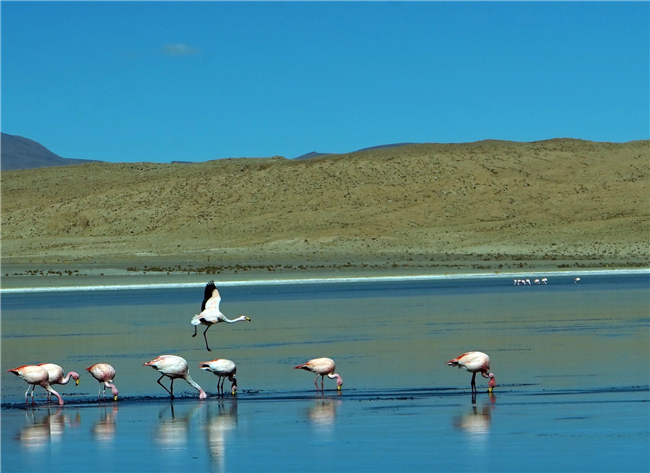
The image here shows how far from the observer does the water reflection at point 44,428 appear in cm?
1077

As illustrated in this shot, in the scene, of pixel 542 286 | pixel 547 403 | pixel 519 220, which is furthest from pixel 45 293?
pixel 519 220

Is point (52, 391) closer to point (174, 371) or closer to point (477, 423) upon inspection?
point (174, 371)

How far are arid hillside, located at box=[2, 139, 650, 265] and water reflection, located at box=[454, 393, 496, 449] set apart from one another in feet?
148

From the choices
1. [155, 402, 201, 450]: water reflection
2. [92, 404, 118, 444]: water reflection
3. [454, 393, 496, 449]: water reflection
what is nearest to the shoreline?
[92, 404, 118, 444]: water reflection

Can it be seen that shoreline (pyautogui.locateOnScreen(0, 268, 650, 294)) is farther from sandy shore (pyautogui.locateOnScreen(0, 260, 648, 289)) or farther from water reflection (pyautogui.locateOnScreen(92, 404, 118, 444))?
water reflection (pyautogui.locateOnScreen(92, 404, 118, 444))

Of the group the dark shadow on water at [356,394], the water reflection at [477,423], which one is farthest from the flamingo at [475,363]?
the water reflection at [477,423]

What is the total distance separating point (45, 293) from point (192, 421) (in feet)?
92.1

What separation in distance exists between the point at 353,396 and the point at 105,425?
3.15 metres

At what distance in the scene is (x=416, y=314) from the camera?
83.3ft

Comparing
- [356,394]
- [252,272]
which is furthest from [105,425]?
[252,272]

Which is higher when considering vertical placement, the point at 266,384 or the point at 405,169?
the point at 405,169

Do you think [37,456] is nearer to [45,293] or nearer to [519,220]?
[45,293]

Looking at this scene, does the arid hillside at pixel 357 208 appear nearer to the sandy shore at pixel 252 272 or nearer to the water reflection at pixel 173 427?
the sandy shore at pixel 252 272

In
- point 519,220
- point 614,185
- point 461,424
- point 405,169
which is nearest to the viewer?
point 461,424
